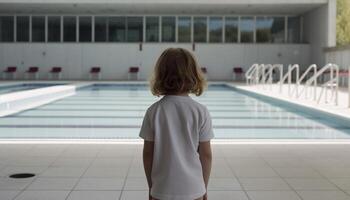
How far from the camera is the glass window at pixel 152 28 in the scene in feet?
80.3

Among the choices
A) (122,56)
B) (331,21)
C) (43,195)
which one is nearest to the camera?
(43,195)

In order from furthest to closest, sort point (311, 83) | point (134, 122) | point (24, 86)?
point (24, 86)
point (311, 83)
point (134, 122)

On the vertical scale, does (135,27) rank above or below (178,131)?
above

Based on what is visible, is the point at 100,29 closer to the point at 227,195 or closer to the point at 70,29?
the point at 70,29

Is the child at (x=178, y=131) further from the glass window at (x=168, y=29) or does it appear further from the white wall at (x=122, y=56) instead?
the glass window at (x=168, y=29)

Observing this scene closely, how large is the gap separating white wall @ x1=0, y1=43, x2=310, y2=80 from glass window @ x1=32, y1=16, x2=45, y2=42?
1.37 ft

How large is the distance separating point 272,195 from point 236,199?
0.27m

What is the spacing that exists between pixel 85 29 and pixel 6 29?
3645mm

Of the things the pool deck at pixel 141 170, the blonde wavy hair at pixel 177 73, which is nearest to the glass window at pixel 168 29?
the pool deck at pixel 141 170

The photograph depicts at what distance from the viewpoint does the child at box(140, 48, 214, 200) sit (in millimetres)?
1866

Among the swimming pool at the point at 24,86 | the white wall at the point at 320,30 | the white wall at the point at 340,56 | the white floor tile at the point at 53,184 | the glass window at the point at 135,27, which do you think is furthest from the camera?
the glass window at the point at 135,27

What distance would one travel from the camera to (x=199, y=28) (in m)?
24.6

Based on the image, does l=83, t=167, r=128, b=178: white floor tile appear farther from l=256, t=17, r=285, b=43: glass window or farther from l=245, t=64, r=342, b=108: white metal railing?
l=256, t=17, r=285, b=43: glass window

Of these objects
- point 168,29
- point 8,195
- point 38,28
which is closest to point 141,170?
Result: point 8,195
